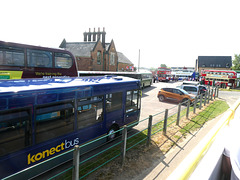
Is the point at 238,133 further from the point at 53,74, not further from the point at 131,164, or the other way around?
the point at 53,74

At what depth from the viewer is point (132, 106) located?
8.11 meters

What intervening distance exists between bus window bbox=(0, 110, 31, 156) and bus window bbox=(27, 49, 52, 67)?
5.67 metres

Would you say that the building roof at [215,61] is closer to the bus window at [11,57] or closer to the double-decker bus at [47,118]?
the double-decker bus at [47,118]

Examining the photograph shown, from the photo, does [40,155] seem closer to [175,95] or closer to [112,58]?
[175,95]

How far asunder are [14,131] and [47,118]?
2.73 feet

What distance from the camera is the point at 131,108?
804 centimetres

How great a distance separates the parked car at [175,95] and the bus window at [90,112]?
477 inches

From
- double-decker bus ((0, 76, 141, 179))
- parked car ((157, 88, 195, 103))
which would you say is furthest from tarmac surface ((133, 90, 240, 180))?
parked car ((157, 88, 195, 103))

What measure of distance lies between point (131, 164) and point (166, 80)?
1785 inches

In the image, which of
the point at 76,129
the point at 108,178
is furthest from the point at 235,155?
the point at 76,129

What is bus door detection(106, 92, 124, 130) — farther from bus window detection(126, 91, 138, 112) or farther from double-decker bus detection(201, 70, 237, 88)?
double-decker bus detection(201, 70, 237, 88)

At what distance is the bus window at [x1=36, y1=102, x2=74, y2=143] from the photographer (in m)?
4.37

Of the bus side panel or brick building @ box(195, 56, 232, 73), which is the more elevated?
brick building @ box(195, 56, 232, 73)

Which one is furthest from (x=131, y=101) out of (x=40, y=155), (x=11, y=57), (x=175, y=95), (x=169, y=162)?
(x=175, y=95)
